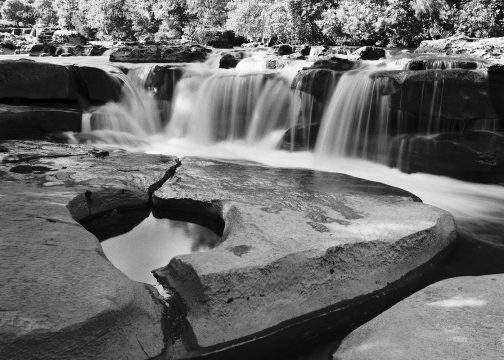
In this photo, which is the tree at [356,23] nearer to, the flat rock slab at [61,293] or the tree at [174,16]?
the tree at [174,16]

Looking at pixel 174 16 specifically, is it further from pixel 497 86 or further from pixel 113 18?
pixel 497 86

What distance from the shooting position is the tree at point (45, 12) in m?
45.8

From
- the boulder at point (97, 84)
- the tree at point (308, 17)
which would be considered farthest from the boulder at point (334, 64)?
the tree at point (308, 17)

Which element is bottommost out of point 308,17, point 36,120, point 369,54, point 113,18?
point 36,120

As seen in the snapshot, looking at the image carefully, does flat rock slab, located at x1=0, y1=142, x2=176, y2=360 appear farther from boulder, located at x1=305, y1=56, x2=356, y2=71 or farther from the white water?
boulder, located at x1=305, y1=56, x2=356, y2=71

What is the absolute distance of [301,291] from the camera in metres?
2.83

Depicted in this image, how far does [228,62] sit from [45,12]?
4279 centimetres

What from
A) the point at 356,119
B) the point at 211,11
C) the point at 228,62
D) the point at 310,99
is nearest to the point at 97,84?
the point at 228,62

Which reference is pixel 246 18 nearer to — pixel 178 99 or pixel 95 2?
pixel 95 2

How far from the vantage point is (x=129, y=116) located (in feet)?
28.1

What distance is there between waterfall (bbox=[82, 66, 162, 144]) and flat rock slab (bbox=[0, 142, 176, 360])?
3872 mm

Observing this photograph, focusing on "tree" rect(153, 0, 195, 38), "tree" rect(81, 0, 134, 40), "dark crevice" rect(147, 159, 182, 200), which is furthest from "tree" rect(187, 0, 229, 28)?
"dark crevice" rect(147, 159, 182, 200)

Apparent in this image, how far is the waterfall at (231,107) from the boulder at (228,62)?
8.04 ft

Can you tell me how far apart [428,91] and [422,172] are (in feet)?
3.85
